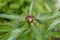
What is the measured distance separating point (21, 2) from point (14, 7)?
9 centimetres

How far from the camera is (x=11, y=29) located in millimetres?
966

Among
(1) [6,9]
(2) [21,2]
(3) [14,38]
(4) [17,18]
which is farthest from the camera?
(2) [21,2]

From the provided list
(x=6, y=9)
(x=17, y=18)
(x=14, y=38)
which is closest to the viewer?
(x=14, y=38)

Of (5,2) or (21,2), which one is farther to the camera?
(21,2)

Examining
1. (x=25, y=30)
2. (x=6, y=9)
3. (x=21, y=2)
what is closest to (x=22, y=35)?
(x=25, y=30)

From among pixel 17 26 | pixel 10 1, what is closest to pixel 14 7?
pixel 10 1

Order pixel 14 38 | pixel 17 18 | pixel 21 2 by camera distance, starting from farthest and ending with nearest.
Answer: pixel 21 2, pixel 17 18, pixel 14 38

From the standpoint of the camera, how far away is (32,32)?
0.96 m

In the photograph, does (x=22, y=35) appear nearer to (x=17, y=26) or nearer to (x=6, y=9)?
(x=17, y=26)

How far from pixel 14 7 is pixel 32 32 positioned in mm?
664

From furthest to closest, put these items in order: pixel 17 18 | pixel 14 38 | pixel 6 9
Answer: pixel 6 9 → pixel 17 18 → pixel 14 38

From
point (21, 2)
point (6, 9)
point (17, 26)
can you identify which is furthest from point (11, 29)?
point (21, 2)

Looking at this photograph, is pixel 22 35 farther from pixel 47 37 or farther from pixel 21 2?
pixel 21 2

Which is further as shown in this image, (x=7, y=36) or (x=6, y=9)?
(x=6, y=9)
